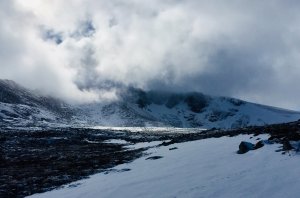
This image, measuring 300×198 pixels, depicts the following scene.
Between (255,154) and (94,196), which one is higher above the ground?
(255,154)

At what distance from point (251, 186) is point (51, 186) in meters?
18.7

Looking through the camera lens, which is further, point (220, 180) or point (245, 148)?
point (245, 148)

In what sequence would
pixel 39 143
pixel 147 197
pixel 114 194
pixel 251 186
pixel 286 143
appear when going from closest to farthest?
pixel 251 186
pixel 147 197
pixel 114 194
pixel 286 143
pixel 39 143

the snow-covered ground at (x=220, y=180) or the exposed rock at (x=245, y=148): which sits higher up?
the exposed rock at (x=245, y=148)

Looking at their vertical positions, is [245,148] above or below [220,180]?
above

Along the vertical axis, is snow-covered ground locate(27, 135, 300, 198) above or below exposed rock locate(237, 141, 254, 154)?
below

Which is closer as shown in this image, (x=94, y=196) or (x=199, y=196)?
(x=199, y=196)

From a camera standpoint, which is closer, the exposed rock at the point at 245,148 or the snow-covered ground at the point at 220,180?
the snow-covered ground at the point at 220,180

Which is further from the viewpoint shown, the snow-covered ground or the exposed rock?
the exposed rock

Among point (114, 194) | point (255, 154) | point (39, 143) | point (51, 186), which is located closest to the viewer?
point (114, 194)

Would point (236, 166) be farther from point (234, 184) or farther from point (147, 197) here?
point (147, 197)

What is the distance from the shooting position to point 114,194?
2069 cm

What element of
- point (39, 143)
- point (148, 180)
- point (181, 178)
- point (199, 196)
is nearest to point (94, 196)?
point (148, 180)

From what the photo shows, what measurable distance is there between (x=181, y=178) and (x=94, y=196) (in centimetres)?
464
